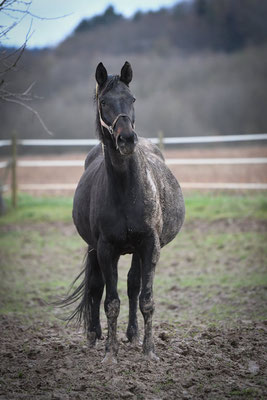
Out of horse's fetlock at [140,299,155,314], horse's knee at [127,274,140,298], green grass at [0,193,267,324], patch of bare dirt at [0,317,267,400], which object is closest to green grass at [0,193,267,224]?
green grass at [0,193,267,324]

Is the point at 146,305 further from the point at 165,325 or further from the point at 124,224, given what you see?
the point at 165,325

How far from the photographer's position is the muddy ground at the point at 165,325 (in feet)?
14.0

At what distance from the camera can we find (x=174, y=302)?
7.60 meters

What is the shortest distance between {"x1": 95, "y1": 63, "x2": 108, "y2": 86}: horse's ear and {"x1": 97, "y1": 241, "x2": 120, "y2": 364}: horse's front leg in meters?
1.37

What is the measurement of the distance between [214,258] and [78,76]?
30099mm

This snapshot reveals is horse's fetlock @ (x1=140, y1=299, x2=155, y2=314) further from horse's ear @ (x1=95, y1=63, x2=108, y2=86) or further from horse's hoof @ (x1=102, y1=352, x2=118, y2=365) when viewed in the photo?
horse's ear @ (x1=95, y1=63, x2=108, y2=86)

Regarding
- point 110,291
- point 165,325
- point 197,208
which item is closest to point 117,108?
point 110,291

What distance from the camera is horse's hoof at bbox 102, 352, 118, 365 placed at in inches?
187

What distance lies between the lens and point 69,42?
4284 centimetres

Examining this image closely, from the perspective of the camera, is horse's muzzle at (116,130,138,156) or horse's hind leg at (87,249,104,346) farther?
horse's hind leg at (87,249,104,346)

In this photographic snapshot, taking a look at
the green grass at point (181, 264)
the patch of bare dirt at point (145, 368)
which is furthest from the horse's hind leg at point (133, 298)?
the green grass at point (181, 264)

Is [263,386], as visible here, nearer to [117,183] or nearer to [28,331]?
[117,183]

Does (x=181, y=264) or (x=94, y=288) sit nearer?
(x=94, y=288)

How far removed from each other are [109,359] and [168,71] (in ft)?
116
